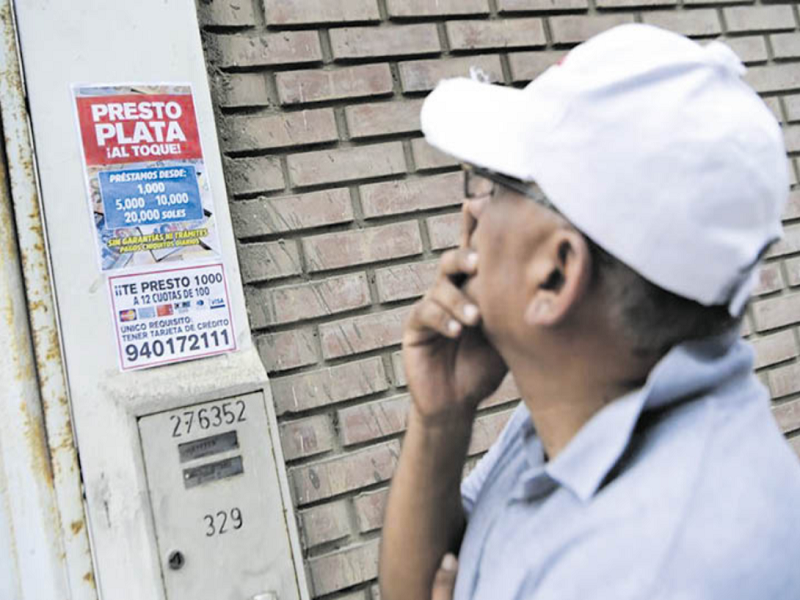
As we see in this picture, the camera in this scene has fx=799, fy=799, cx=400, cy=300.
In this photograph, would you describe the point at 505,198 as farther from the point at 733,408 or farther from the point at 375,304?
the point at 375,304

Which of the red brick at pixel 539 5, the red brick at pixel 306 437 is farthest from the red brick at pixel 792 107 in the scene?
the red brick at pixel 306 437

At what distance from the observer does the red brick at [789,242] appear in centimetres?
282

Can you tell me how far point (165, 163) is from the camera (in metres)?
1.89

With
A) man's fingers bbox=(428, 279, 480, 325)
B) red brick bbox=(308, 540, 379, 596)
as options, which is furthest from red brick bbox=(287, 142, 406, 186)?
man's fingers bbox=(428, 279, 480, 325)

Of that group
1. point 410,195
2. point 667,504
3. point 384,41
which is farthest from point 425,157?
point 667,504

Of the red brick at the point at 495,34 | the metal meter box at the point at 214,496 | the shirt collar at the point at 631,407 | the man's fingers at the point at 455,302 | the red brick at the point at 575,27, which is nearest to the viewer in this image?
the shirt collar at the point at 631,407

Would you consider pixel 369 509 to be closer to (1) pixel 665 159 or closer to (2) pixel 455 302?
(2) pixel 455 302

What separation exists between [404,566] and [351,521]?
1.01 metres

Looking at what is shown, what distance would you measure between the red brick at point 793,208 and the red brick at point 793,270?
155 mm

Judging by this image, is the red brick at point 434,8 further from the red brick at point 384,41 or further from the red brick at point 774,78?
the red brick at point 774,78

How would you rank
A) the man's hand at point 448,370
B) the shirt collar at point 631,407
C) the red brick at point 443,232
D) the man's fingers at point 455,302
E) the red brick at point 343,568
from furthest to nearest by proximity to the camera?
the red brick at point 443,232 < the red brick at point 343,568 < the man's hand at point 448,370 < the man's fingers at point 455,302 < the shirt collar at point 631,407

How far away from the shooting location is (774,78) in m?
2.91

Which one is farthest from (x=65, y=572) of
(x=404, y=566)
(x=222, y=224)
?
(x=404, y=566)

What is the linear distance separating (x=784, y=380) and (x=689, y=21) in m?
1.29
